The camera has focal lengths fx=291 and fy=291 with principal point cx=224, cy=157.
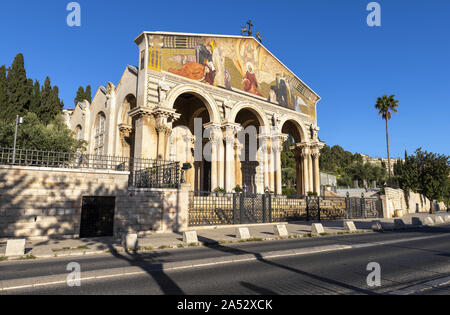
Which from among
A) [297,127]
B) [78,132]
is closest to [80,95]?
[78,132]

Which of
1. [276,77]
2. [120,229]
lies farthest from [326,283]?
[276,77]

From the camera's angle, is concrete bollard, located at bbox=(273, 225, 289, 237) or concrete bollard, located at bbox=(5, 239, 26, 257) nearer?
concrete bollard, located at bbox=(5, 239, 26, 257)

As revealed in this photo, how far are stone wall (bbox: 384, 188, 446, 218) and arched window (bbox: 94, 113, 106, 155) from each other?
2834 cm

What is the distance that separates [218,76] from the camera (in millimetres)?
25688

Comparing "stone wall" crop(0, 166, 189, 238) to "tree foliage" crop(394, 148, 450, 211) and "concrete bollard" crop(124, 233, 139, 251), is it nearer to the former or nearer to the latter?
"concrete bollard" crop(124, 233, 139, 251)

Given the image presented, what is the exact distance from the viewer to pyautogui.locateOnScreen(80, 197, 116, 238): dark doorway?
1420 centimetres

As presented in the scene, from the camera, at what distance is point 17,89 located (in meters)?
31.8

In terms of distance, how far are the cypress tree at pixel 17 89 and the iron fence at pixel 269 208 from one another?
24347 millimetres

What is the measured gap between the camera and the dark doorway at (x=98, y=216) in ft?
46.6

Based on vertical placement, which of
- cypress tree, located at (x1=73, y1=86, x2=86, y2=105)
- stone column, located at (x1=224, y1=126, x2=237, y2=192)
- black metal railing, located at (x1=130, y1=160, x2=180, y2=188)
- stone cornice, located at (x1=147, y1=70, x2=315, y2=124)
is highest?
cypress tree, located at (x1=73, y1=86, x2=86, y2=105)

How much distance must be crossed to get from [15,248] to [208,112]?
20.4 metres

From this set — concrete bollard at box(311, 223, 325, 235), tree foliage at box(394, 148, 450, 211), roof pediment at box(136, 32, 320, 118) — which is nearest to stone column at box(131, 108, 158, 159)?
roof pediment at box(136, 32, 320, 118)

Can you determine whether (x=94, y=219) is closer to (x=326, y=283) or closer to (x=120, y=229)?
(x=120, y=229)
